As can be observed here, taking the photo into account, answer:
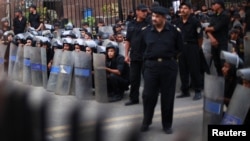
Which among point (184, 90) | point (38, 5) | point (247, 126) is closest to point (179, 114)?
point (184, 90)

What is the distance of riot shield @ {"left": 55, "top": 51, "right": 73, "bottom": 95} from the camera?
8.89 m

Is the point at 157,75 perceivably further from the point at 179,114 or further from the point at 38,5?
the point at 38,5

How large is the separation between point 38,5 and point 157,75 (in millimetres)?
11199

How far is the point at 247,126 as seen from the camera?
13.8 ft

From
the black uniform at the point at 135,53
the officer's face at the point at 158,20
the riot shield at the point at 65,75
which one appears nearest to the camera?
the officer's face at the point at 158,20

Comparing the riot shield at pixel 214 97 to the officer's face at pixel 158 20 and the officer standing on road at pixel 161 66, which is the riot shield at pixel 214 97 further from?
the officer's face at pixel 158 20

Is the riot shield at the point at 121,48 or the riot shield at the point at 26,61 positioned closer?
the riot shield at the point at 121,48

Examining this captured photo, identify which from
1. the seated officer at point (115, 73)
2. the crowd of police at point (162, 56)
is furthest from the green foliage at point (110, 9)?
the seated officer at point (115, 73)

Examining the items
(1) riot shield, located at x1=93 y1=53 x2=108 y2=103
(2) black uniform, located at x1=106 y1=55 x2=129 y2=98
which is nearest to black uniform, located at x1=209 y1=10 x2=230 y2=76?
(2) black uniform, located at x1=106 y1=55 x2=129 y2=98

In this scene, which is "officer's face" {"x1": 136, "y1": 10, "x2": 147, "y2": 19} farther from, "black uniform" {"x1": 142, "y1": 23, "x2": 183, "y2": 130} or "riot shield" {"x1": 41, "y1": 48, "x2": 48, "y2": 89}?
"riot shield" {"x1": 41, "y1": 48, "x2": 48, "y2": 89}

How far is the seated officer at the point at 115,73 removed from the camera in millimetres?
8258

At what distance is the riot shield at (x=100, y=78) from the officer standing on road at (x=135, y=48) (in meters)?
0.58

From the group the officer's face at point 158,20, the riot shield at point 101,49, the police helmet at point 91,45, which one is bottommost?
the riot shield at point 101,49

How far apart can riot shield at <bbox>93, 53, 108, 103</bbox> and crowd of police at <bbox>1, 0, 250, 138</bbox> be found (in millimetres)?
18
